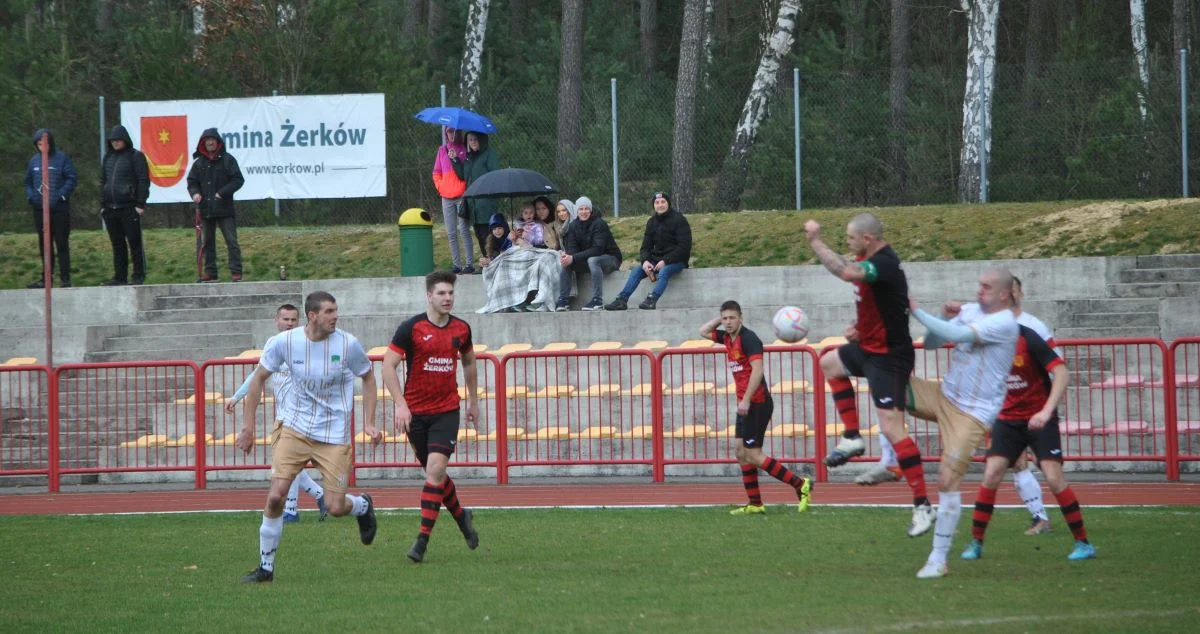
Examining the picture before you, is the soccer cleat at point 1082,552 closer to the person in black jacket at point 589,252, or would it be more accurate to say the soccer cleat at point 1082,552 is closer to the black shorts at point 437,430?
the black shorts at point 437,430

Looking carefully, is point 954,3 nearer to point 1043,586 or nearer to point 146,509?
point 146,509

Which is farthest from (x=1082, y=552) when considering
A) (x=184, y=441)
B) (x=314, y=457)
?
(x=184, y=441)

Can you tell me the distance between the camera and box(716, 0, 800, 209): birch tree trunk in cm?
2719

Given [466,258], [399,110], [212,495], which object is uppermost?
[399,110]

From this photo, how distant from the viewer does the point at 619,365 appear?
17.0 meters

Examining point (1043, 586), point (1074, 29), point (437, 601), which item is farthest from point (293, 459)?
point (1074, 29)

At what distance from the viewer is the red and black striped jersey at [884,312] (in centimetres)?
994

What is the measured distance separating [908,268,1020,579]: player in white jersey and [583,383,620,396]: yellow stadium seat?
23.6ft

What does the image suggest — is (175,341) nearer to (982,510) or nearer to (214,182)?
(214,182)

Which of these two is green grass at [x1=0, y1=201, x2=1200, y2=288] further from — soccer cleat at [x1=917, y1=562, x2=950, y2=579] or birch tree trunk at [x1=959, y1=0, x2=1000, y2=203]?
soccer cleat at [x1=917, y1=562, x2=950, y2=579]

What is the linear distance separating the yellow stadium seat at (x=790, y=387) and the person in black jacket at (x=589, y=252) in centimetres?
452

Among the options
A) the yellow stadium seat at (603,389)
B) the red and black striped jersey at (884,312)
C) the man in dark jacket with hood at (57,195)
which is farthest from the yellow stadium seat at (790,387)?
the man in dark jacket with hood at (57,195)

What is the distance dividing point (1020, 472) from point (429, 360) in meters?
4.63

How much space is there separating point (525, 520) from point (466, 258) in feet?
31.6
